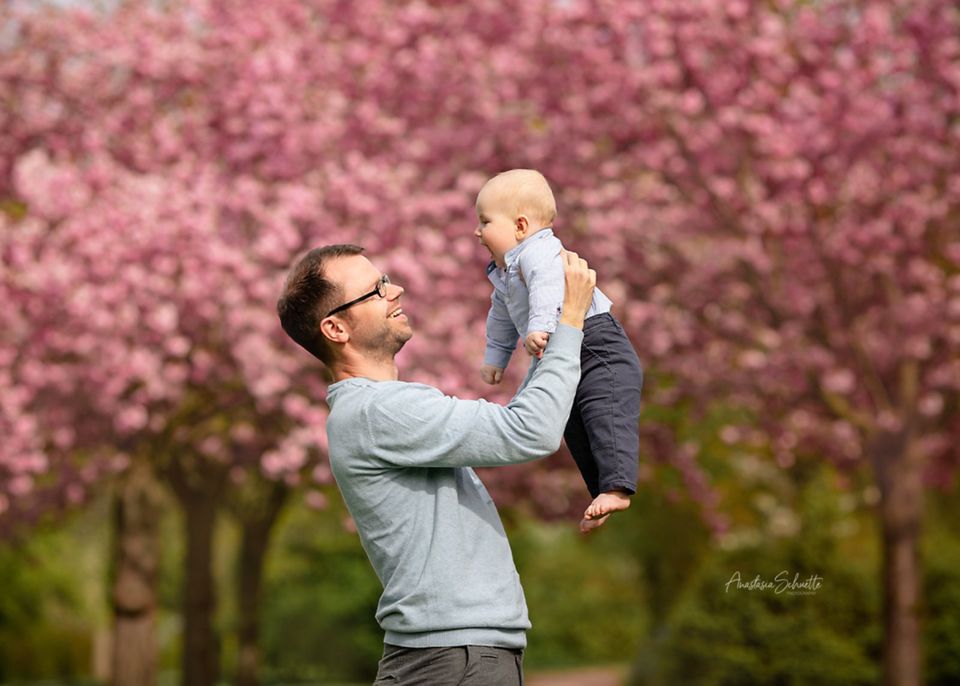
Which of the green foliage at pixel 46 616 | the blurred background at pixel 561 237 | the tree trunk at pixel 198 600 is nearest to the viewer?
the blurred background at pixel 561 237

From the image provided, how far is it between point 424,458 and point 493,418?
22cm

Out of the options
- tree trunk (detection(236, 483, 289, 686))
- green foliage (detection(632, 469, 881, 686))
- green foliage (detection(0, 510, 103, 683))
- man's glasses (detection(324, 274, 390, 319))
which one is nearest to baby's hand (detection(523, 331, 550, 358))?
man's glasses (detection(324, 274, 390, 319))

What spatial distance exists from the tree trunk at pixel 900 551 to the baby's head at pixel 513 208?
369 inches

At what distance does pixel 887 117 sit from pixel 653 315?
2.98 m

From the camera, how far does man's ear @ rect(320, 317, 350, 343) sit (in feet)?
11.4

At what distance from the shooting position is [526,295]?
3598mm

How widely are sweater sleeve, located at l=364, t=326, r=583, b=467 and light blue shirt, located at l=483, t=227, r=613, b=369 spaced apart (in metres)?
0.12

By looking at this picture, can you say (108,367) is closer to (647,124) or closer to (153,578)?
(153,578)

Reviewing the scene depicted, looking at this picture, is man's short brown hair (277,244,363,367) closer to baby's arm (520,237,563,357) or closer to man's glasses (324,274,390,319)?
man's glasses (324,274,390,319)

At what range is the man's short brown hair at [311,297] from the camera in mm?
3471

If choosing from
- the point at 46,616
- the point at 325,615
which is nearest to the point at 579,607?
the point at 325,615

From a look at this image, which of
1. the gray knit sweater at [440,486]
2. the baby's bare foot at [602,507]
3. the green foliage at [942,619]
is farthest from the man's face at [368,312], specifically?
the green foliage at [942,619]

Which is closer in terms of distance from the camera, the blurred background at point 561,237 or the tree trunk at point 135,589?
the blurred background at point 561,237

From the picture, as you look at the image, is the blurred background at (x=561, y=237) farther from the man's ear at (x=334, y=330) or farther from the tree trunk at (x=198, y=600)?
the man's ear at (x=334, y=330)
